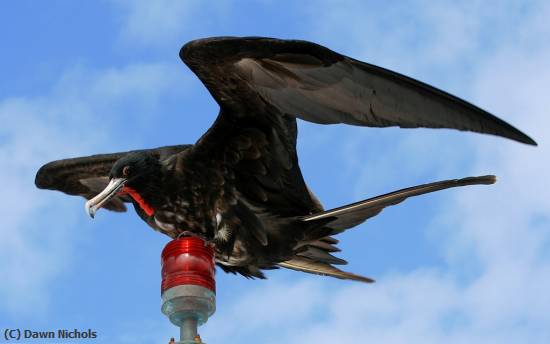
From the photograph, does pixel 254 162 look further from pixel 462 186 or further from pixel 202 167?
pixel 462 186

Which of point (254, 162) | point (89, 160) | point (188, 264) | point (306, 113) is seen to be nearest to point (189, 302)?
point (188, 264)

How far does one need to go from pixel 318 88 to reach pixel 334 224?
60.9 inches

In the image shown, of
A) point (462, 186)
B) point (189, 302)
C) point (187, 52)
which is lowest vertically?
point (189, 302)

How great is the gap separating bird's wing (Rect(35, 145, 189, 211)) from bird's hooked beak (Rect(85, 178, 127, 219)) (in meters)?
1.37

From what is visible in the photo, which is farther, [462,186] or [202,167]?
[202,167]

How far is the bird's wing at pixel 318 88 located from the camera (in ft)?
19.3

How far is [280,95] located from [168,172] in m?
1.27

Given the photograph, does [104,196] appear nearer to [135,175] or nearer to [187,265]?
[135,175]

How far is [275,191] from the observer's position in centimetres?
771

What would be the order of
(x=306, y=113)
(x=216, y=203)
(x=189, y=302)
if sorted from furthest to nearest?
(x=216, y=203) → (x=306, y=113) → (x=189, y=302)

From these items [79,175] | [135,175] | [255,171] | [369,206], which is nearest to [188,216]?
[135,175]

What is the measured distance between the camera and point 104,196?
7477 mm

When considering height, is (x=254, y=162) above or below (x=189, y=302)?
above

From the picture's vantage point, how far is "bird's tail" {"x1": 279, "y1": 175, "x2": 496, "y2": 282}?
7.07 m
